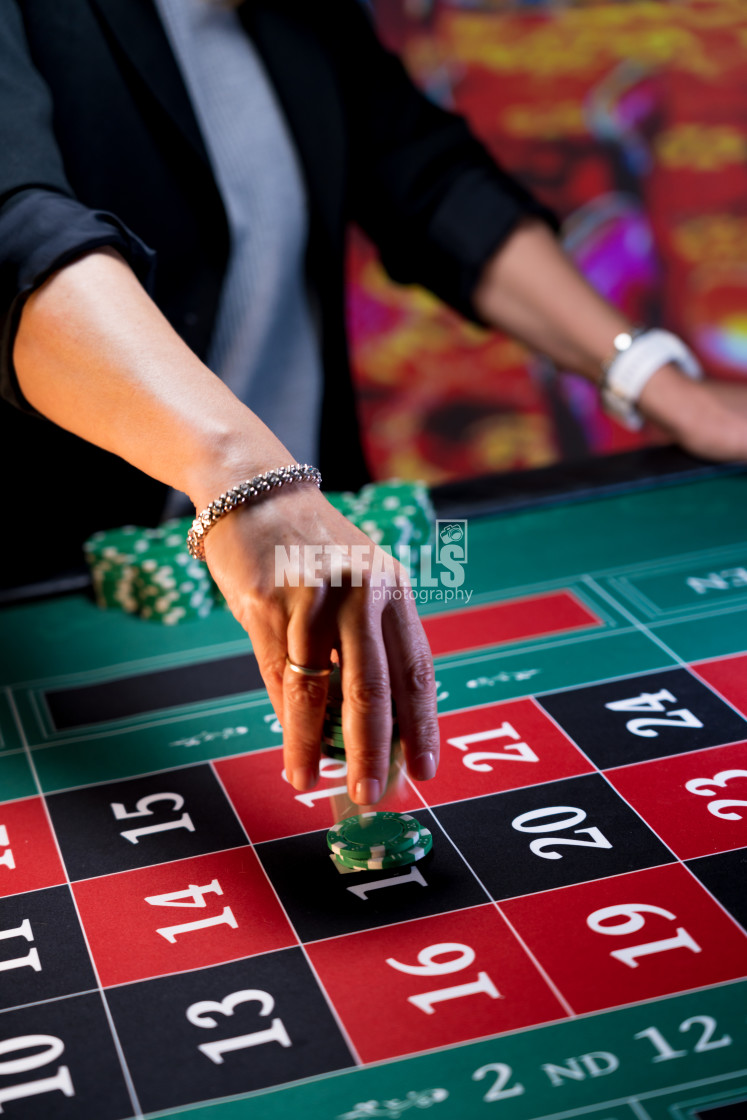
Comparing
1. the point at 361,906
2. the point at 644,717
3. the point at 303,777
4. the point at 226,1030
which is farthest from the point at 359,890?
the point at 644,717

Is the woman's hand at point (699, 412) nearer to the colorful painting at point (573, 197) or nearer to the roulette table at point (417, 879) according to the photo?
the roulette table at point (417, 879)

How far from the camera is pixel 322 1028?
1.09 m

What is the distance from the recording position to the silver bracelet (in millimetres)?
1257

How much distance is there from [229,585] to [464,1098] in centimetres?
55

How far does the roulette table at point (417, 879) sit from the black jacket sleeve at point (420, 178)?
0.93 metres

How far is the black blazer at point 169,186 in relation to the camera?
165 centimetres

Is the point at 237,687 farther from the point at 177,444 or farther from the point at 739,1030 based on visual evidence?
the point at 739,1030

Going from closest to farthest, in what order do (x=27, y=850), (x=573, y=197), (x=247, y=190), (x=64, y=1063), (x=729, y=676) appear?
(x=64, y=1063), (x=27, y=850), (x=729, y=676), (x=247, y=190), (x=573, y=197)

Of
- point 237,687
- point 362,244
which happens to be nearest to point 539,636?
point 237,687

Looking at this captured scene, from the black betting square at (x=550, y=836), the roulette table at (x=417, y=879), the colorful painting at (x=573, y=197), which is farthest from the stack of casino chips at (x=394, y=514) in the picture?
the colorful painting at (x=573, y=197)

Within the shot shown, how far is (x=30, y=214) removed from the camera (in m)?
1.56

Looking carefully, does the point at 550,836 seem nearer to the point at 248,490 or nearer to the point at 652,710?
the point at 652,710

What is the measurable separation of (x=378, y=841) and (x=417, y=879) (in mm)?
64

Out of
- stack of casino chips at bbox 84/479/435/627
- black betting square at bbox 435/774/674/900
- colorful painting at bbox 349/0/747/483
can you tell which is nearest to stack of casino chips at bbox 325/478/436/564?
stack of casino chips at bbox 84/479/435/627
